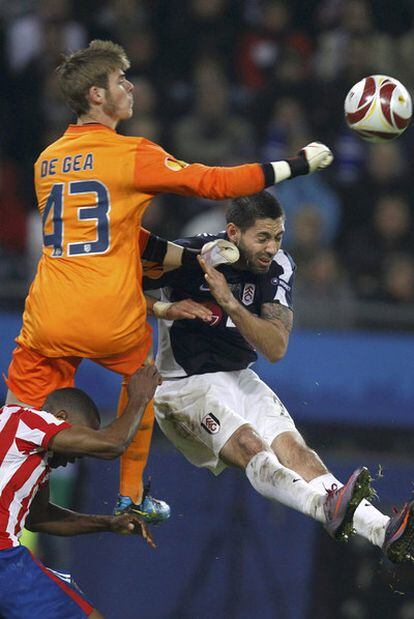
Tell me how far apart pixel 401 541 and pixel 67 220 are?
2.20 metres

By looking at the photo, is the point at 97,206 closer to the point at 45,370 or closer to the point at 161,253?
the point at 161,253

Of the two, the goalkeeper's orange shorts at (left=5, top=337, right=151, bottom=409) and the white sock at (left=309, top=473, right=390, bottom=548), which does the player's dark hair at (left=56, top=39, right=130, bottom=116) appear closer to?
the goalkeeper's orange shorts at (left=5, top=337, right=151, bottom=409)

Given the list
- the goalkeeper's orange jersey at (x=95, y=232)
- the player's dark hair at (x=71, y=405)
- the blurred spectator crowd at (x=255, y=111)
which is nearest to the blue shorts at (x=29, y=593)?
the player's dark hair at (x=71, y=405)

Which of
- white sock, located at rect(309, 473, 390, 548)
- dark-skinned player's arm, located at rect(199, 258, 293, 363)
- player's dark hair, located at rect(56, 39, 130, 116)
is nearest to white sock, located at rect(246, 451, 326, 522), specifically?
white sock, located at rect(309, 473, 390, 548)

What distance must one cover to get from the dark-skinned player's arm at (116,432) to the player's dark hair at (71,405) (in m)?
0.13

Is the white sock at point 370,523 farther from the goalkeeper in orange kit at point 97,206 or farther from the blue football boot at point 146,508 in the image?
the goalkeeper in orange kit at point 97,206

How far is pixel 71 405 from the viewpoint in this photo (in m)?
6.92

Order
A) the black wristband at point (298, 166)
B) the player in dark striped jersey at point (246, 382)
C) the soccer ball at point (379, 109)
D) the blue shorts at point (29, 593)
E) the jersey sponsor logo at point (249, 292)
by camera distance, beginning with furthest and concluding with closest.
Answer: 1. the jersey sponsor logo at point (249, 292)
2. the soccer ball at point (379, 109)
3. the player in dark striped jersey at point (246, 382)
4. the black wristband at point (298, 166)
5. the blue shorts at point (29, 593)

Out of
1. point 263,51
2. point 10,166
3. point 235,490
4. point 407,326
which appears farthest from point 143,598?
point 263,51

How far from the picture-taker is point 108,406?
10180 millimetres

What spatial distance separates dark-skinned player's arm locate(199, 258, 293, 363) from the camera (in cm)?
712

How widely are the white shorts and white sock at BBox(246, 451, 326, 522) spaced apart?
27cm

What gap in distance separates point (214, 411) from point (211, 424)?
7cm

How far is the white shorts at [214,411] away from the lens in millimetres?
7488
